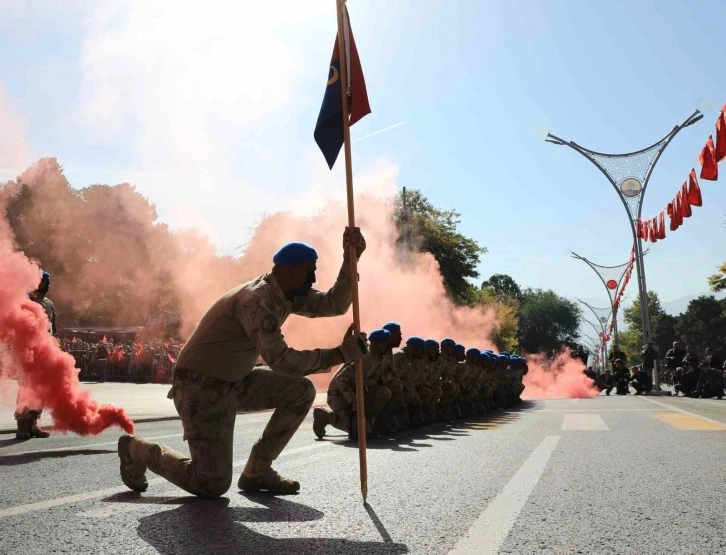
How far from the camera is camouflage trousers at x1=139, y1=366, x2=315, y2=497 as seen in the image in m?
4.55

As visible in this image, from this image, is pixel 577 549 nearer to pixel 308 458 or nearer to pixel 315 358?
pixel 315 358

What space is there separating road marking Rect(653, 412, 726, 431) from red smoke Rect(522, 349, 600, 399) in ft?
54.3

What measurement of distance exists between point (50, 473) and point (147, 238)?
41.4m

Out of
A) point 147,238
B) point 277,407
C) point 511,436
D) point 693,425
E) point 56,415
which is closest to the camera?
point 277,407

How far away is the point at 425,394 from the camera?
1270 cm

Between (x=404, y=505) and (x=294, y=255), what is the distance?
1.65 meters

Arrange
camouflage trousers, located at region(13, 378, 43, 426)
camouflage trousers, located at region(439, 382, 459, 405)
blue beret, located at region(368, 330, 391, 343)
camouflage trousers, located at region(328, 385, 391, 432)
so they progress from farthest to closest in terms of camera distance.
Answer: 1. camouflage trousers, located at region(439, 382, 459, 405)
2. blue beret, located at region(368, 330, 391, 343)
3. camouflage trousers, located at region(328, 385, 391, 432)
4. camouflage trousers, located at region(13, 378, 43, 426)

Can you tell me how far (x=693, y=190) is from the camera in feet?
57.5

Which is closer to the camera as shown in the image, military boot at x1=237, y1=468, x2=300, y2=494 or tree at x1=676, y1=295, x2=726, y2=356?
military boot at x1=237, y1=468, x2=300, y2=494

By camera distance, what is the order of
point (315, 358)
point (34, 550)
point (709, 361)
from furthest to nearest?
1. point (709, 361)
2. point (315, 358)
3. point (34, 550)

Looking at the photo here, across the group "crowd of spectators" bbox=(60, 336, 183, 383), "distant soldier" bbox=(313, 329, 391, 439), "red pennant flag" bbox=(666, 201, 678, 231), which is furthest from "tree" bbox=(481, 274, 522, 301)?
"distant soldier" bbox=(313, 329, 391, 439)

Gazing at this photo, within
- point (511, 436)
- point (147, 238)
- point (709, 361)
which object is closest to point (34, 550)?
point (511, 436)

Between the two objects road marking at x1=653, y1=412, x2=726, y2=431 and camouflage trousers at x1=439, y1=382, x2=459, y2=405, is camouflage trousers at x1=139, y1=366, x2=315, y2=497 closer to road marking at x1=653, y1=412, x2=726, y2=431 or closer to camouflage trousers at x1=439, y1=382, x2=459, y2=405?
road marking at x1=653, y1=412, x2=726, y2=431

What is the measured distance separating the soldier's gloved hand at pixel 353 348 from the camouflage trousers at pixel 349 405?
17.6 ft
